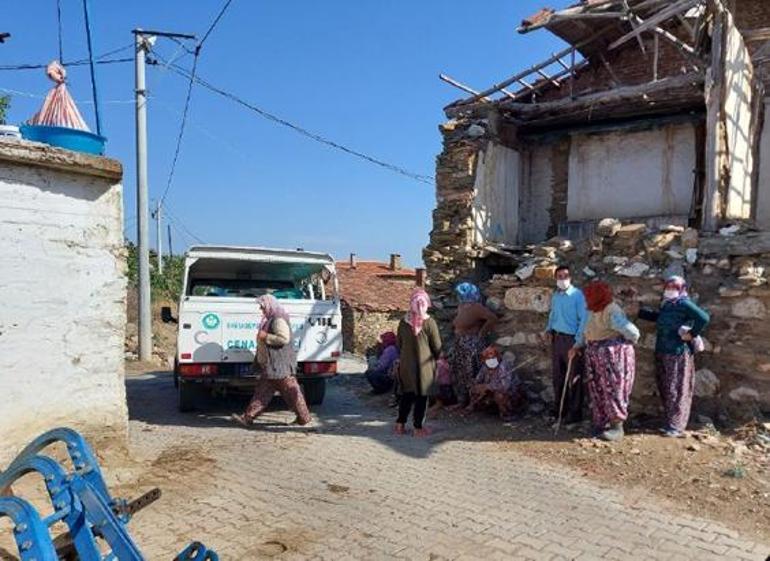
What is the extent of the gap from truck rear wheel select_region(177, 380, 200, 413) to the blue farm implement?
5.29 metres

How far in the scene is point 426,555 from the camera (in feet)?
13.3

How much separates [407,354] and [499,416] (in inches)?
70.2

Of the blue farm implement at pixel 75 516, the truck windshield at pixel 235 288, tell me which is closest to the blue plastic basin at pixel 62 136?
the blue farm implement at pixel 75 516

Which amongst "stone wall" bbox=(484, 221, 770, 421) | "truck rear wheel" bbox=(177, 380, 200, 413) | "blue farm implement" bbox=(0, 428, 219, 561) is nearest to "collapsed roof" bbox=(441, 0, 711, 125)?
"stone wall" bbox=(484, 221, 770, 421)

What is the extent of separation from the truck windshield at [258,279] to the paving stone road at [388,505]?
2525mm

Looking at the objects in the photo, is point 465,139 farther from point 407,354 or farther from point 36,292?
point 36,292

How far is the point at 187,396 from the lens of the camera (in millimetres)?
8500

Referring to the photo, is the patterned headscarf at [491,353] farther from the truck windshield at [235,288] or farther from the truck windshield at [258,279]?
the truck windshield at [235,288]

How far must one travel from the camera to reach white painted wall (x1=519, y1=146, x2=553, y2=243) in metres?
12.4

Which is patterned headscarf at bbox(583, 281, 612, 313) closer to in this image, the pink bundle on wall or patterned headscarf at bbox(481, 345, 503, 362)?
patterned headscarf at bbox(481, 345, 503, 362)

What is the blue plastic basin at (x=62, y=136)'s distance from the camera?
4836 mm

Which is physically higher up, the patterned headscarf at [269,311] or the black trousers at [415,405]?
the patterned headscarf at [269,311]

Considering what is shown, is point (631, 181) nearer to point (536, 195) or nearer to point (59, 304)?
point (536, 195)

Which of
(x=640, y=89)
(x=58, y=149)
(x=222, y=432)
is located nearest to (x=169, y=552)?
(x=58, y=149)
